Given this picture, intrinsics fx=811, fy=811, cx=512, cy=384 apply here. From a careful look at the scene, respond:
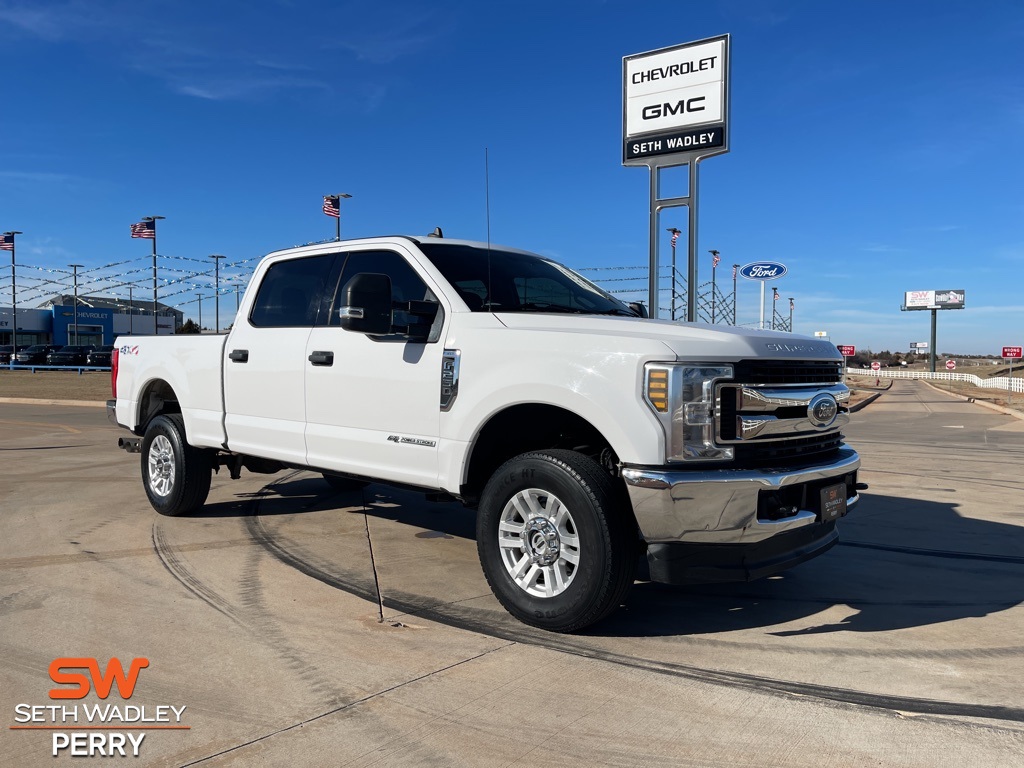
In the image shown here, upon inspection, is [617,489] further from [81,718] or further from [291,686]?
[81,718]

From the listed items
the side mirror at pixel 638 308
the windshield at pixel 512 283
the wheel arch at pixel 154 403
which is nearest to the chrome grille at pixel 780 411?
the windshield at pixel 512 283

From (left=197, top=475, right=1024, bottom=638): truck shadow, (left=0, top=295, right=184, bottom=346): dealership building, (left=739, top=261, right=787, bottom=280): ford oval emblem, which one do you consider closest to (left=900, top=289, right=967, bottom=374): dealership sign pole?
(left=0, top=295, right=184, bottom=346): dealership building

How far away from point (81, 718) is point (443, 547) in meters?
3.05

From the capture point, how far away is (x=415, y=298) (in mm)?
5250

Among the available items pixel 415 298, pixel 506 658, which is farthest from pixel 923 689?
pixel 415 298

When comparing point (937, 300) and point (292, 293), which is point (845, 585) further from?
point (937, 300)

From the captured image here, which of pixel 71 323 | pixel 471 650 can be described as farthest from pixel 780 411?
pixel 71 323

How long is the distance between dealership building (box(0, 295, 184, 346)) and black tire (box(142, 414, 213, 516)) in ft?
262

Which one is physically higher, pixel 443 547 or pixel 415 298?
pixel 415 298

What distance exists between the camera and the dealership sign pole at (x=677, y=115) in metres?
13.3

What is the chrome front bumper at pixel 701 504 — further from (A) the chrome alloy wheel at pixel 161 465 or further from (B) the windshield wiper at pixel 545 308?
(A) the chrome alloy wheel at pixel 161 465

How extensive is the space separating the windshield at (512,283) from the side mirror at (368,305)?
47 cm

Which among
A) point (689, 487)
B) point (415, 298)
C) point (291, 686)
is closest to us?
point (291, 686)

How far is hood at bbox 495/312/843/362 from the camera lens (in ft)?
12.7
